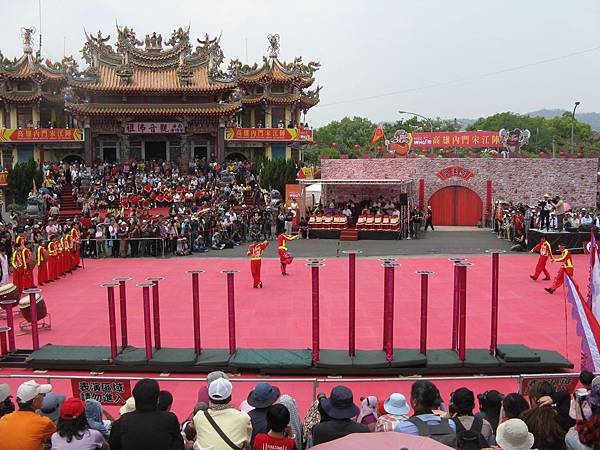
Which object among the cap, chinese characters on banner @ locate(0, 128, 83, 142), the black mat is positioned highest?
chinese characters on banner @ locate(0, 128, 83, 142)

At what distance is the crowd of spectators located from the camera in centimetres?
485

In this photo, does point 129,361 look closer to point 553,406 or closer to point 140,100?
point 553,406

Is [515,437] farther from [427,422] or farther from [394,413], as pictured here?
[394,413]

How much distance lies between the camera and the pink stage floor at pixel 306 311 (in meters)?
11.3

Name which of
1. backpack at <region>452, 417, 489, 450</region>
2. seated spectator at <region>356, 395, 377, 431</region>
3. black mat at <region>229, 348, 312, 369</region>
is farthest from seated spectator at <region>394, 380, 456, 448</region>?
black mat at <region>229, 348, 312, 369</region>

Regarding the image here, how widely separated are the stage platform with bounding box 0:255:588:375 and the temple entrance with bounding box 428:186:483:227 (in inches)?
420

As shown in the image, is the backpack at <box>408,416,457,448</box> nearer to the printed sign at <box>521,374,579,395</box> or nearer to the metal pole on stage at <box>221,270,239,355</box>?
the printed sign at <box>521,374,579,395</box>

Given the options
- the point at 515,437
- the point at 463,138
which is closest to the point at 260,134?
the point at 463,138

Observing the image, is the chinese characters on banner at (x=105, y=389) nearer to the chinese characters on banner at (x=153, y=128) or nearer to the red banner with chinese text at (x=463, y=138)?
the red banner with chinese text at (x=463, y=138)

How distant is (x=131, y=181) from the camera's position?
107 feet

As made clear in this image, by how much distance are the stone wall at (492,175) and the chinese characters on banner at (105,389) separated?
23.6 meters

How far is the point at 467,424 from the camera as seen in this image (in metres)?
5.35

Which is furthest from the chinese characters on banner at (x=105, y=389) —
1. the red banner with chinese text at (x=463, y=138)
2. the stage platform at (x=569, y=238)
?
the red banner with chinese text at (x=463, y=138)

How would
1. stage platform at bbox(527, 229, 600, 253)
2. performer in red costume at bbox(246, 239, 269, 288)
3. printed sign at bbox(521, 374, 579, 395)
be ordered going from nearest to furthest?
1. printed sign at bbox(521, 374, 579, 395)
2. performer in red costume at bbox(246, 239, 269, 288)
3. stage platform at bbox(527, 229, 600, 253)
